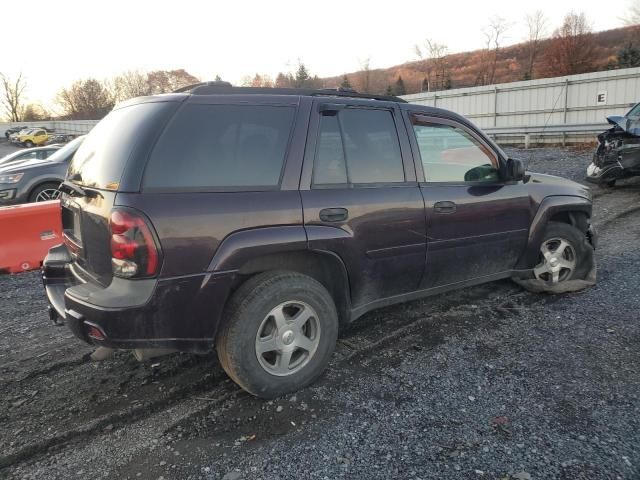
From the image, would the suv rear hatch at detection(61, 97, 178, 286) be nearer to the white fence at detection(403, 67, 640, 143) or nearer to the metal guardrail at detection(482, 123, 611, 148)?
the metal guardrail at detection(482, 123, 611, 148)

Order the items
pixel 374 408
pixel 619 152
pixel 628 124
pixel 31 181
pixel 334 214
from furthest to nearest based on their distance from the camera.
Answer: pixel 628 124, pixel 619 152, pixel 31 181, pixel 334 214, pixel 374 408

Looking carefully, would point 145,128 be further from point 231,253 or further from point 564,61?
point 564,61

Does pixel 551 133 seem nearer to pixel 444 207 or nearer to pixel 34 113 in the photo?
pixel 444 207

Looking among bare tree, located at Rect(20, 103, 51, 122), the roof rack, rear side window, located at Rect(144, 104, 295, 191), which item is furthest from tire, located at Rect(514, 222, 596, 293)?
bare tree, located at Rect(20, 103, 51, 122)

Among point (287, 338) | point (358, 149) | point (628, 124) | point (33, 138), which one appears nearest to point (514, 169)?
point (358, 149)

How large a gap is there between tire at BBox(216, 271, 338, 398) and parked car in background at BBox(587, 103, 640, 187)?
8.69 metres

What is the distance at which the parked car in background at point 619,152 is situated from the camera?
30.2 ft

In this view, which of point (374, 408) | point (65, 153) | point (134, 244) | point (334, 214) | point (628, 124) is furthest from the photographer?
point (628, 124)

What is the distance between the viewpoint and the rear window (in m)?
2.70

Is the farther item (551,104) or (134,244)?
(551,104)

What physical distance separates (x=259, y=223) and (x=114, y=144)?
3.29 feet

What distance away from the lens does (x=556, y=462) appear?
2.39 metres

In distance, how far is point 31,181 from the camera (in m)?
8.40

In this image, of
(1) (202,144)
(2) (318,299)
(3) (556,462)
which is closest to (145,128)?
(1) (202,144)
